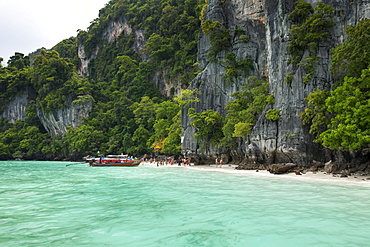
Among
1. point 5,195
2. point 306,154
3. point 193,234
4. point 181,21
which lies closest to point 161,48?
point 181,21

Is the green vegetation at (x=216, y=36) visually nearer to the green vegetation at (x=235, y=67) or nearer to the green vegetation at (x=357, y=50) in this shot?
the green vegetation at (x=235, y=67)

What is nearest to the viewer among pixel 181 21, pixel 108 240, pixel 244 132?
pixel 108 240

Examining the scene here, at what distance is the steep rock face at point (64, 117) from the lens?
54281 millimetres

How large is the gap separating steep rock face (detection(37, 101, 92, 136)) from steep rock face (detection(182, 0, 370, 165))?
2782 centimetres

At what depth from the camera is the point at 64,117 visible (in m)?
55.8

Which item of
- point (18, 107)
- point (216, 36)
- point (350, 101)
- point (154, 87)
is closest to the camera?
point (350, 101)

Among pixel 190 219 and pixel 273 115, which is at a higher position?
pixel 273 115

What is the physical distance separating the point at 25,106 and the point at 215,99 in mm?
48274

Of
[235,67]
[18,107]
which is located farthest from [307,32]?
[18,107]

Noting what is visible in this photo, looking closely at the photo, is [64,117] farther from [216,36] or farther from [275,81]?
[275,81]

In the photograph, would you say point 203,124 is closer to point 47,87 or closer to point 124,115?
point 124,115

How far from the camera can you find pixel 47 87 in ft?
183

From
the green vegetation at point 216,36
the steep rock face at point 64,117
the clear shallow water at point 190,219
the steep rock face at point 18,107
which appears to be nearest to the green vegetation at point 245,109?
the green vegetation at point 216,36

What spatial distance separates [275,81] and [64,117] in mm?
44928
